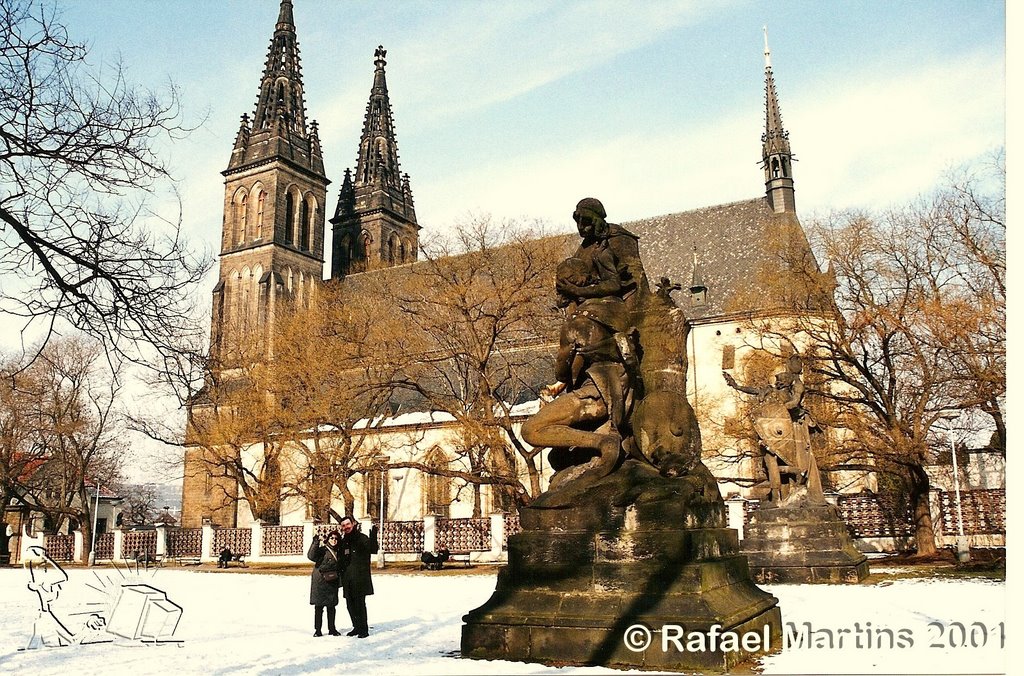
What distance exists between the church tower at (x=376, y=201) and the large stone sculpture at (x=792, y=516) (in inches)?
1953

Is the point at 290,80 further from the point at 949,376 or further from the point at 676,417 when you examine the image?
the point at 676,417

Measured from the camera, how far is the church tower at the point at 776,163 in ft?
145

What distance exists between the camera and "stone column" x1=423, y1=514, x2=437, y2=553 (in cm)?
2966

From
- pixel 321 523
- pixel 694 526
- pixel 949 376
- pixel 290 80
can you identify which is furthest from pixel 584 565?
pixel 290 80

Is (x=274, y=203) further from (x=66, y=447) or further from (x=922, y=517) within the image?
(x=922, y=517)

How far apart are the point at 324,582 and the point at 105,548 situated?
31161mm

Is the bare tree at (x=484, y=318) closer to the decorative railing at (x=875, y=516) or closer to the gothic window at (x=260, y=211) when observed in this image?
the decorative railing at (x=875, y=516)

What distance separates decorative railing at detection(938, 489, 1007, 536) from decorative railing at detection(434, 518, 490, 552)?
1446 cm

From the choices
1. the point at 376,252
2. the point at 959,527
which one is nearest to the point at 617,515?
the point at 959,527

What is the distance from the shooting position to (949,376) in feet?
62.4

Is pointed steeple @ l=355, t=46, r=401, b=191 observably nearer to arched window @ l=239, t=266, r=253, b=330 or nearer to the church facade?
the church facade

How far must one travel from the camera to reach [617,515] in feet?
21.5

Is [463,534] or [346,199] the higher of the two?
[346,199]

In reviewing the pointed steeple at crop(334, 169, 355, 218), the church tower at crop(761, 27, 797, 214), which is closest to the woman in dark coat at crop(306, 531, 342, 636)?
the church tower at crop(761, 27, 797, 214)
